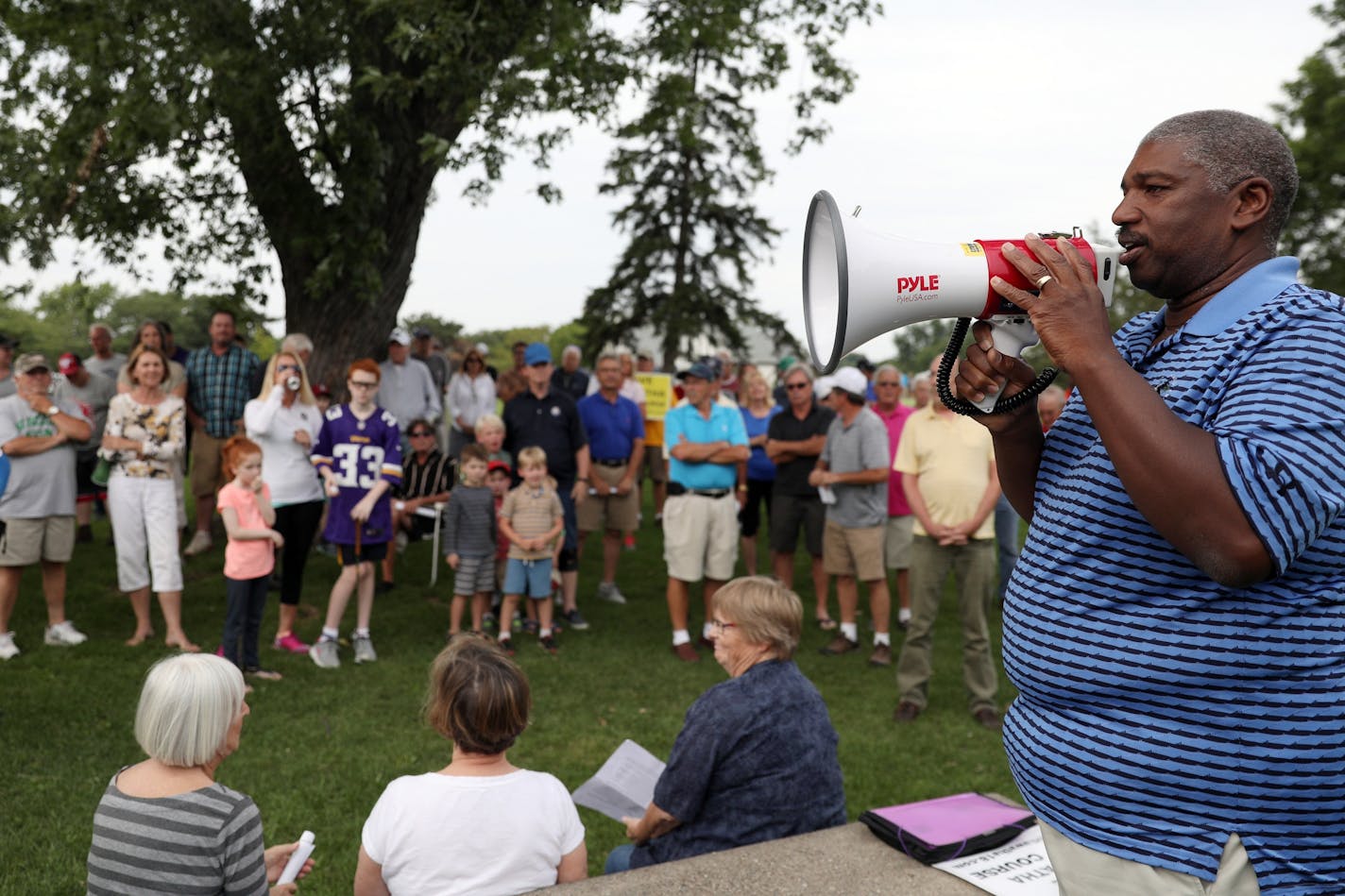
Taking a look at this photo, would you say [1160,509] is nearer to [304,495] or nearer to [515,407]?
[304,495]

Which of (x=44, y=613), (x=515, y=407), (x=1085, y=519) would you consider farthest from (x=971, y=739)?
(x=44, y=613)

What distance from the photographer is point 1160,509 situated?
148 centimetres

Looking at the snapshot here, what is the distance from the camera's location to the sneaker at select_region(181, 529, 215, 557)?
1059cm

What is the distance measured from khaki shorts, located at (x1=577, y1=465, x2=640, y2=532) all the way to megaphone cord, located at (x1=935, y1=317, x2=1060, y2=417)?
7.84 meters

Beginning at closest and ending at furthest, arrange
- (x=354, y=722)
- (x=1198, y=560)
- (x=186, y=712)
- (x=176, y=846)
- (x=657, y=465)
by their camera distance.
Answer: (x=1198, y=560) < (x=176, y=846) < (x=186, y=712) < (x=354, y=722) < (x=657, y=465)

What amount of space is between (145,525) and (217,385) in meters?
2.35

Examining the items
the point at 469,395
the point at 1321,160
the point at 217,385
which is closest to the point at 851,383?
the point at 469,395

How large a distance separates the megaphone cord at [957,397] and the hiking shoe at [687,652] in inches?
244

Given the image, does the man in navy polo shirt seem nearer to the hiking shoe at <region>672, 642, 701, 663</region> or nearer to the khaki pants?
the hiking shoe at <region>672, 642, 701, 663</region>

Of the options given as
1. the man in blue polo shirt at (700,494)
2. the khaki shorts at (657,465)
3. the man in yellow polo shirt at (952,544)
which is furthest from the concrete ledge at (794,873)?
the khaki shorts at (657,465)

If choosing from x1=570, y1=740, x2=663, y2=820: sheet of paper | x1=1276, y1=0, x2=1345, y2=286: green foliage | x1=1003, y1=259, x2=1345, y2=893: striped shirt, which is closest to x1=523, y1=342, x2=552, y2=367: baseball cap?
x1=570, y1=740, x2=663, y2=820: sheet of paper

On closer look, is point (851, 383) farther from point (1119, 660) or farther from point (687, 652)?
point (1119, 660)

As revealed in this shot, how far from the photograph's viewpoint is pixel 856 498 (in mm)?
8422

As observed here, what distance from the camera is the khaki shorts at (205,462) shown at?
10016 millimetres
